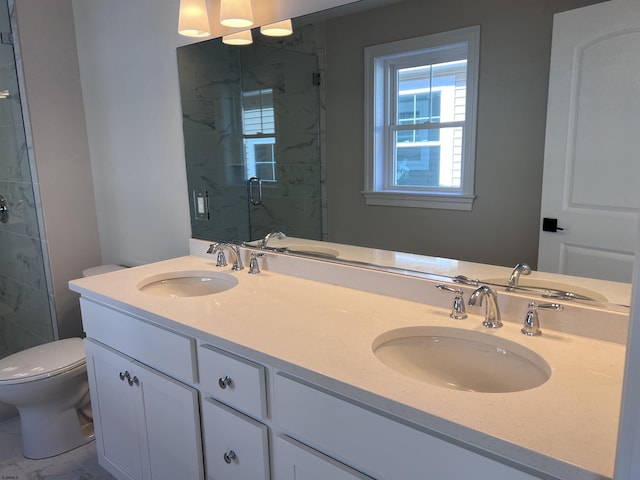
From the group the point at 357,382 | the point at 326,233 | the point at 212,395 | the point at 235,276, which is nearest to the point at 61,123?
the point at 235,276

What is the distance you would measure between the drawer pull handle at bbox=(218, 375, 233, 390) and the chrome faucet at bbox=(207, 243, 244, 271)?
733 millimetres

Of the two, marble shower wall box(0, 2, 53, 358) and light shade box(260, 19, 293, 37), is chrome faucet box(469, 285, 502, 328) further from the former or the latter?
marble shower wall box(0, 2, 53, 358)

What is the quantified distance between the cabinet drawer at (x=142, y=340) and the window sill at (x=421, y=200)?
0.73m

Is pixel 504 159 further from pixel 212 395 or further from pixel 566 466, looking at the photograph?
pixel 212 395

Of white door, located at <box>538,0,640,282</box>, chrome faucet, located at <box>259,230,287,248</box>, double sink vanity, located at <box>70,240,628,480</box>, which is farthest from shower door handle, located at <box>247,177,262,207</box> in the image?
white door, located at <box>538,0,640,282</box>

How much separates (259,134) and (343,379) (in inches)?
48.8

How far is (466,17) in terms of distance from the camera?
1.35m

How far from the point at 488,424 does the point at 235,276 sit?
1260mm

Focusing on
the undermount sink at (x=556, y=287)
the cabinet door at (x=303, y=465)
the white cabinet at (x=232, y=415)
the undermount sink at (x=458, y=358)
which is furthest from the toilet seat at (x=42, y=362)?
the undermount sink at (x=556, y=287)

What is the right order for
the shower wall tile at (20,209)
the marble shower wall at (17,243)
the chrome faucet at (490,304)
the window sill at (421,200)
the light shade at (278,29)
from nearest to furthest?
the chrome faucet at (490,304), the window sill at (421,200), the light shade at (278,29), the marble shower wall at (17,243), the shower wall tile at (20,209)

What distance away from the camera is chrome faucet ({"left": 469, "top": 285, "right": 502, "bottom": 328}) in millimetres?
1280

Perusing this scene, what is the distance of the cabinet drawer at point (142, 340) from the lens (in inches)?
56.1

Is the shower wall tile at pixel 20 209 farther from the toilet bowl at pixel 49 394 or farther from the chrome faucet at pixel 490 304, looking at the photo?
the chrome faucet at pixel 490 304

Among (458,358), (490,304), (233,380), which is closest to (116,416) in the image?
(233,380)
